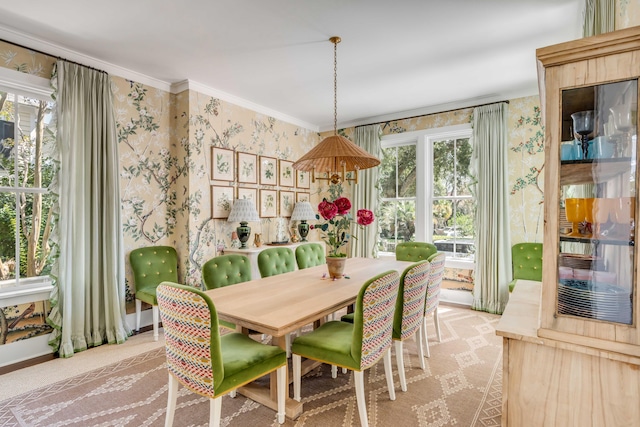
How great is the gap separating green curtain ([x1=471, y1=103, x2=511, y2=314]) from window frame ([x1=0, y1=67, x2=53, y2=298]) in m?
4.81

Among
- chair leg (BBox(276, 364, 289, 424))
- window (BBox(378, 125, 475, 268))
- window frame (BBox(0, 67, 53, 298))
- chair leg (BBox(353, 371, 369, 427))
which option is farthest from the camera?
window (BBox(378, 125, 475, 268))

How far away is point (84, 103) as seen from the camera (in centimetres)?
309

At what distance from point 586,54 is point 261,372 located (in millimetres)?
2043

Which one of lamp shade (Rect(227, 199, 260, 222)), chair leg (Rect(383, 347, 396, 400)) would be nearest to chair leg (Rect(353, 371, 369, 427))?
chair leg (Rect(383, 347, 396, 400))

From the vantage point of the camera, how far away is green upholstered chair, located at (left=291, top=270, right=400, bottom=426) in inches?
69.5

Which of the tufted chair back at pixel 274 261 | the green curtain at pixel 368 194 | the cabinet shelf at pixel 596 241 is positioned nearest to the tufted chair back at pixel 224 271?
the tufted chair back at pixel 274 261

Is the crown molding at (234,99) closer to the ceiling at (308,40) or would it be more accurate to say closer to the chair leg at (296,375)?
the ceiling at (308,40)

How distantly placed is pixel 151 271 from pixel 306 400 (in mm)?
2334

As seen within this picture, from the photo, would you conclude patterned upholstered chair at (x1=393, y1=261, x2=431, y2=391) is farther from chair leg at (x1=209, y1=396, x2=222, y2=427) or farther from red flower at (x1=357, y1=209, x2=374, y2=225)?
chair leg at (x1=209, y1=396, x2=222, y2=427)

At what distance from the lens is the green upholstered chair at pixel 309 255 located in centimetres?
362

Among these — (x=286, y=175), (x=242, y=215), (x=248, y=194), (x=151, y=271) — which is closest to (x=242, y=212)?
(x=242, y=215)

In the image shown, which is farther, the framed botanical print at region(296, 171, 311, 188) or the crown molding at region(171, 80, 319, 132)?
the framed botanical print at region(296, 171, 311, 188)

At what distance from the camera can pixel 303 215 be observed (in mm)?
5059

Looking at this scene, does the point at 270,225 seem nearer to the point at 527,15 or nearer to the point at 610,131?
the point at 527,15
